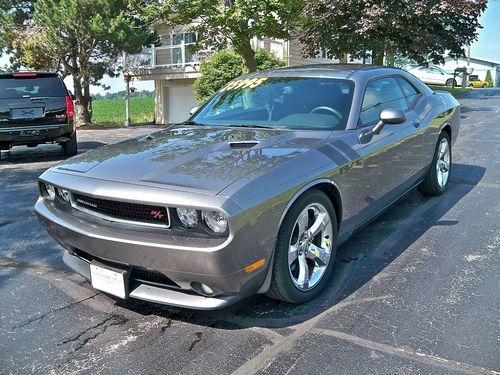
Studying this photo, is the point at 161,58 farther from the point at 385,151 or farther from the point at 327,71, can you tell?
the point at 385,151

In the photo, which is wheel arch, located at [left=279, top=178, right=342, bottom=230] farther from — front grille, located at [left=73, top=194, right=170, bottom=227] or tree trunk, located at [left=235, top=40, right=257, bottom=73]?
tree trunk, located at [left=235, top=40, right=257, bottom=73]

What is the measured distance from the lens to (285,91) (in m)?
4.27

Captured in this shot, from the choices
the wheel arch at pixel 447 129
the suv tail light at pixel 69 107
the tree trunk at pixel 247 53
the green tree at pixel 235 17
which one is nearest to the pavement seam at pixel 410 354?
the wheel arch at pixel 447 129

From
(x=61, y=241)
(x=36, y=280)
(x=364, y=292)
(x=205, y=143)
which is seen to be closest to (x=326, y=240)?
(x=364, y=292)

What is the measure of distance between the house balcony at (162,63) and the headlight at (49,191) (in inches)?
725

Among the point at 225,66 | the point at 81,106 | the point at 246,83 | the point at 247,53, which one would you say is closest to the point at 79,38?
the point at 81,106

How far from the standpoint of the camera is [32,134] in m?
8.70

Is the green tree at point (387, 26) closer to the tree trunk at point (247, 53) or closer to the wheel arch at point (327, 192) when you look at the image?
the tree trunk at point (247, 53)

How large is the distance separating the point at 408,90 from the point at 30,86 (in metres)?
6.72

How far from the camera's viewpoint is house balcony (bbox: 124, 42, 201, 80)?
71.2 feet

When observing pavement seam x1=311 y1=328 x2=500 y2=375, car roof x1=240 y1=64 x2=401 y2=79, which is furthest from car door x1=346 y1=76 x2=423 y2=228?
pavement seam x1=311 y1=328 x2=500 y2=375

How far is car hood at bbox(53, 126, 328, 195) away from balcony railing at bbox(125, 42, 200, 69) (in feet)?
61.3

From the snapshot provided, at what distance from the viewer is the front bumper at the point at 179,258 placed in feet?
8.43

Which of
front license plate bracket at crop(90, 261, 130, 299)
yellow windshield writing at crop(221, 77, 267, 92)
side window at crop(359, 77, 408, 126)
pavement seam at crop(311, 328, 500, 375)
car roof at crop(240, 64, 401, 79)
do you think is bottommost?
pavement seam at crop(311, 328, 500, 375)
